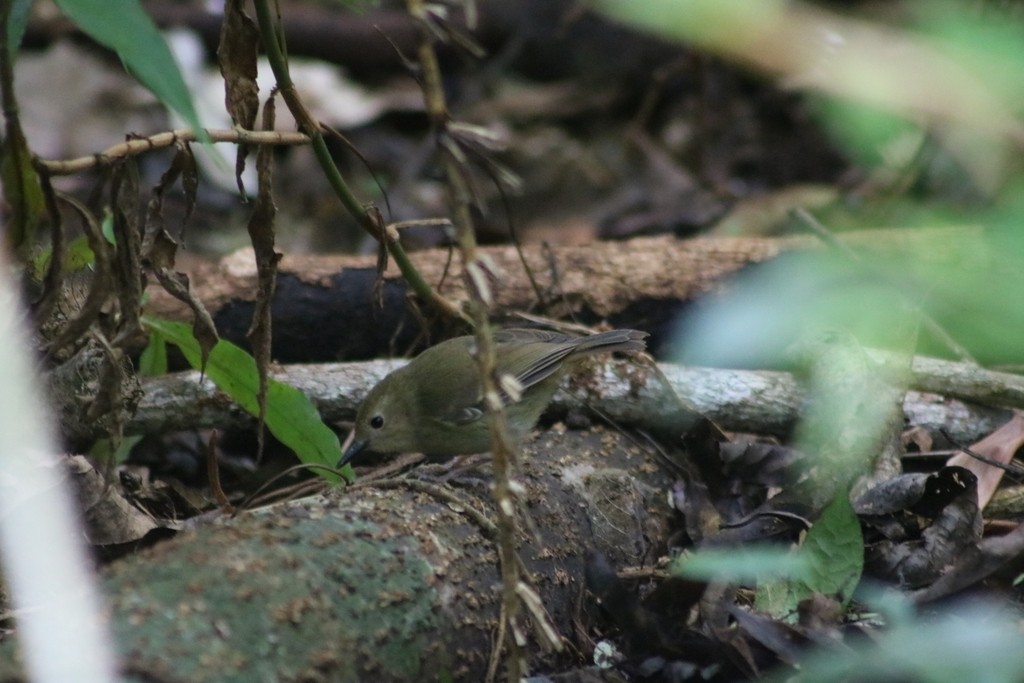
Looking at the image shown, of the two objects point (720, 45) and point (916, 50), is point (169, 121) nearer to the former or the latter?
point (720, 45)

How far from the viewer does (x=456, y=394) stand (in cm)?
412

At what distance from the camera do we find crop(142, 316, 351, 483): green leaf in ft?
10.7

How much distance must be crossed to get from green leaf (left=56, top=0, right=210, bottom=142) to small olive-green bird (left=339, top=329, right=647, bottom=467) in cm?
220

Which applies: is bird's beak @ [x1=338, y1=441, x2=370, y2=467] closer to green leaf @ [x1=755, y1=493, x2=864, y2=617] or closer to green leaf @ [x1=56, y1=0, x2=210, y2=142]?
green leaf @ [x1=755, y1=493, x2=864, y2=617]

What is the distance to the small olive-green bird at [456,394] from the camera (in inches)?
154

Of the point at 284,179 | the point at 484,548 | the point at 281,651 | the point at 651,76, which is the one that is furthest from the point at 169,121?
the point at 281,651

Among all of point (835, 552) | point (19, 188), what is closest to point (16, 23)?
point (19, 188)

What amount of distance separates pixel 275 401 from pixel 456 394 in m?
0.94

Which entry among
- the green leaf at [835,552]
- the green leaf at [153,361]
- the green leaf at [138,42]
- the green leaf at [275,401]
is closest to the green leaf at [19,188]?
the green leaf at [138,42]

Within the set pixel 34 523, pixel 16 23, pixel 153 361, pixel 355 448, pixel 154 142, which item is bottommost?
pixel 355 448

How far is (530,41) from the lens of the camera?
28.1 ft

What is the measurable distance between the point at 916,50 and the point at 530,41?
6342 mm

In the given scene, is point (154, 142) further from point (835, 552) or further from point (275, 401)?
point (835, 552)

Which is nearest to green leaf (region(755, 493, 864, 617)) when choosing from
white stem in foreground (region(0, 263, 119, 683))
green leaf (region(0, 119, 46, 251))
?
white stem in foreground (region(0, 263, 119, 683))
